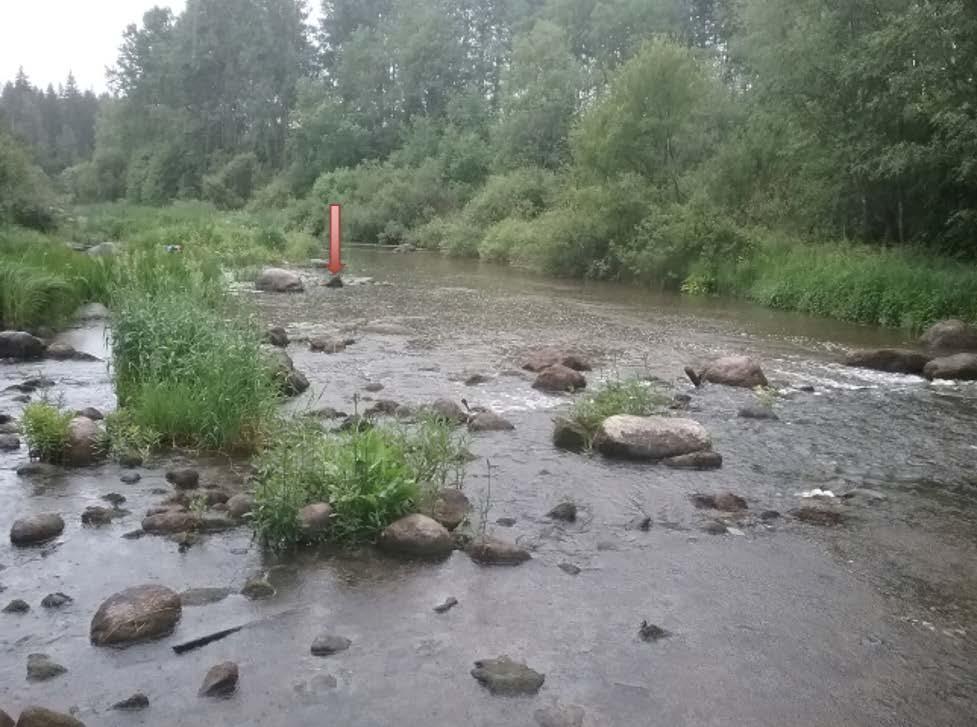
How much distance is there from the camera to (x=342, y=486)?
26.5 ft

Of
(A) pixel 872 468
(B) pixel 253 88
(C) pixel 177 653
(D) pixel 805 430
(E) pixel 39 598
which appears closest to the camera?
(C) pixel 177 653

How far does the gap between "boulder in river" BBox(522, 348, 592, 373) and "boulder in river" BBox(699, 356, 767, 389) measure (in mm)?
2108

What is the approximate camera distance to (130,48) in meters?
102

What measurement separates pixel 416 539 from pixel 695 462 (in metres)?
4.17

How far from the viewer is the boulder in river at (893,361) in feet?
56.4

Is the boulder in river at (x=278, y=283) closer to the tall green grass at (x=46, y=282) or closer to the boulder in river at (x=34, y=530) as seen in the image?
the tall green grass at (x=46, y=282)

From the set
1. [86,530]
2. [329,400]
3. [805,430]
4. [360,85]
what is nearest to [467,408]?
[329,400]

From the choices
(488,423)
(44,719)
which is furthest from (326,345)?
(44,719)

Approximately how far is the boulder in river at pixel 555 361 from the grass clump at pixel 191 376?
5.40 m

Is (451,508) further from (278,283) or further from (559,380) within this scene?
(278,283)

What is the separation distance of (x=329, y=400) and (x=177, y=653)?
7.47m

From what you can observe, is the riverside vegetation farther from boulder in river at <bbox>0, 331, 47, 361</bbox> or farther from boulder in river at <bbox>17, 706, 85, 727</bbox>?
boulder in river at <bbox>17, 706, 85, 727</bbox>

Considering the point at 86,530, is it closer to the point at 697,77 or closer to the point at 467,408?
the point at 467,408

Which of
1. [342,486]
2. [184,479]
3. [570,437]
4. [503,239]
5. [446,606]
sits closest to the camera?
[446,606]
